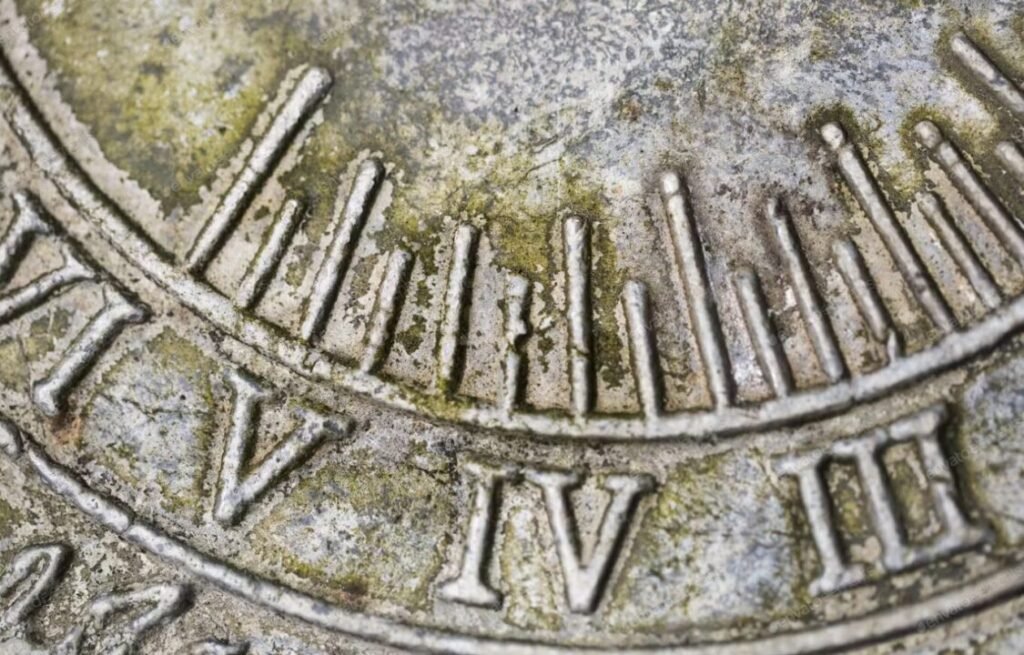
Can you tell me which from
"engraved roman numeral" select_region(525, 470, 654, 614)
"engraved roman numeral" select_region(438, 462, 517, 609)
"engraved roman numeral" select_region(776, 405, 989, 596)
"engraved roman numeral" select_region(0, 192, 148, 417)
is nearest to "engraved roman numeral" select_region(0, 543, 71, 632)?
"engraved roman numeral" select_region(0, 192, 148, 417)

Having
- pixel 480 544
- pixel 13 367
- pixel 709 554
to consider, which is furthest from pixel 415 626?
pixel 13 367

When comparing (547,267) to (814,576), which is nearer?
(814,576)

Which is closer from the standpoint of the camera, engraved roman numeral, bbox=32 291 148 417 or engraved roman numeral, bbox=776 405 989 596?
engraved roman numeral, bbox=776 405 989 596

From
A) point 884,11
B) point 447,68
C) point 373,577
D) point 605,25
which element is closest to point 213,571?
point 373,577

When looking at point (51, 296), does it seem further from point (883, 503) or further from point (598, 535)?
point (883, 503)

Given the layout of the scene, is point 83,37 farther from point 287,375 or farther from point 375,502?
point 375,502

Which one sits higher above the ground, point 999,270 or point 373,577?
point 999,270

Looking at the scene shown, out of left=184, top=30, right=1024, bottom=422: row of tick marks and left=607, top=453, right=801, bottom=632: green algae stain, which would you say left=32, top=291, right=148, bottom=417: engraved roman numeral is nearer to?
left=184, top=30, right=1024, bottom=422: row of tick marks
